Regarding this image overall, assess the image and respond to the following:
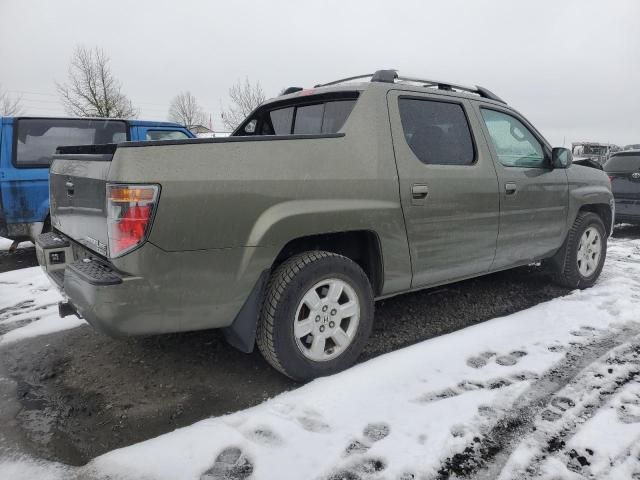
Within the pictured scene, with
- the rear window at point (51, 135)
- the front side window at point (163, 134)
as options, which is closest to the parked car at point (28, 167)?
the rear window at point (51, 135)

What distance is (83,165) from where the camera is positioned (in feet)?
7.98

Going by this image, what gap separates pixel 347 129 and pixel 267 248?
909 millimetres

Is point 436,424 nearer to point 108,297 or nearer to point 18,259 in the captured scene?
point 108,297

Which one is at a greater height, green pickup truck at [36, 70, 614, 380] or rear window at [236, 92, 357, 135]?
rear window at [236, 92, 357, 135]

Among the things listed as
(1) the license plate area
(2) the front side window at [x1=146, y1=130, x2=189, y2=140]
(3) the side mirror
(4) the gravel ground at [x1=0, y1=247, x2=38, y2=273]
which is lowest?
(4) the gravel ground at [x1=0, y1=247, x2=38, y2=273]

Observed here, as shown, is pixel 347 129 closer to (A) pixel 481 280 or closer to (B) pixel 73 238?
(B) pixel 73 238

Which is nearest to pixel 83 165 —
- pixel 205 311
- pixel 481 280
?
pixel 205 311

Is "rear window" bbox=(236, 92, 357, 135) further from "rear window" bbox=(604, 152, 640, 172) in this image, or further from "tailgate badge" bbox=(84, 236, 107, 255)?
"rear window" bbox=(604, 152, 640, 172)

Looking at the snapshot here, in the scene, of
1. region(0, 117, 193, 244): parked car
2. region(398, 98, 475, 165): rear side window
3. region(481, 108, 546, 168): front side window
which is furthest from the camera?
region(0, 117, 193, 244): parked car

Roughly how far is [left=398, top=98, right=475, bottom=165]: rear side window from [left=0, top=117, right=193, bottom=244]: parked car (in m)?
4.60

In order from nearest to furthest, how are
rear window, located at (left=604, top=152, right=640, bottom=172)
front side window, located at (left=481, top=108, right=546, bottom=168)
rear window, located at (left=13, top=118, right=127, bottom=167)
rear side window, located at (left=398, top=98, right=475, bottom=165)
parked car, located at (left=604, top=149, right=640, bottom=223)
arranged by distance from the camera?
rear side window, located at (left=398, top=98, right=475, bottom=165), front side window, located at (left=481, top=108, right=546, bottom=168), rear window, located at (left=13, top=118, right=127, bottom=167), parked car, located at (left=604, top=149, right=640, bottom=223), rear window, located at (left=604, top=152, right=640, bottom=172)

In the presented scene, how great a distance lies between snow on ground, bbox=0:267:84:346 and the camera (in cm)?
349

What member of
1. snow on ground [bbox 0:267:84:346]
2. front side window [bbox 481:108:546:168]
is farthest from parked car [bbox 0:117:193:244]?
front side window [bbox 481:108:546:168]

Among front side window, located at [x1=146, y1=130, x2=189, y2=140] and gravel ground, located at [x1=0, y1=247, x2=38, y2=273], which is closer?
gravel ground, located at [x1=0, y1=247, x2=38, y2=273]
